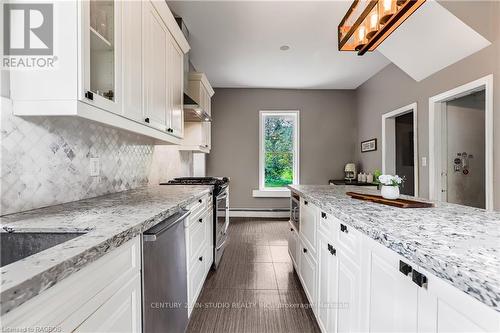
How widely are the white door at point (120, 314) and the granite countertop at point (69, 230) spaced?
173 millimetres

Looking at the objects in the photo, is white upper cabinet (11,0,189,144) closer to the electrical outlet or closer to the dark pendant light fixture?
the electrical outlet

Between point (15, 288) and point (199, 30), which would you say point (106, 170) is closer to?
point (15, 288)

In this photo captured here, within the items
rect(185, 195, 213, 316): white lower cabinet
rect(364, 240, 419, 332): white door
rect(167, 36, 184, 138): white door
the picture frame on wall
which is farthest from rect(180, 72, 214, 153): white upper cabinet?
the picture frame on wall

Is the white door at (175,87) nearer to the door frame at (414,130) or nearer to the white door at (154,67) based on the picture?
the white door at (154,67)

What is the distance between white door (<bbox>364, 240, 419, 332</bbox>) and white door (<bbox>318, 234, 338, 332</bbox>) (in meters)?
0.37

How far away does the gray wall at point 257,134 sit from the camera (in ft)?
18.8

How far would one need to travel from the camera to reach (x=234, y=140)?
5746 millimetres

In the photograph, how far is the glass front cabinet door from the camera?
1117 millimetres

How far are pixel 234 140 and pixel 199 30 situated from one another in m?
2.75

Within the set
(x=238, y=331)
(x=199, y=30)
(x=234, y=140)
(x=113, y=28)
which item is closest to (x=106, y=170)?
(x=113, y=28)

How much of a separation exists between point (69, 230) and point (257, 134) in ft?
16.5

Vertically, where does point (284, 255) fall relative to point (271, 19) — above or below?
below

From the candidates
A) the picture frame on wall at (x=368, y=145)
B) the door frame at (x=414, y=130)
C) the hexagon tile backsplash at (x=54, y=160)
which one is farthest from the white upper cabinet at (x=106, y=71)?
A: the picture frame on wall at (x=368, y=145)

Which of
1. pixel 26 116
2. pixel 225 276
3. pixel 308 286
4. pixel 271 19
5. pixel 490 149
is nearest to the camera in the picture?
pixel 26 116
